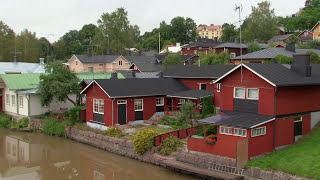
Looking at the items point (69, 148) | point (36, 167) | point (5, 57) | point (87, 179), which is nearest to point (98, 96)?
point (69, 148)

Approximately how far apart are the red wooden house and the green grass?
0.61 metres

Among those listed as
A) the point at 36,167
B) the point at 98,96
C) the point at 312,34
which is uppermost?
the point at 312,34

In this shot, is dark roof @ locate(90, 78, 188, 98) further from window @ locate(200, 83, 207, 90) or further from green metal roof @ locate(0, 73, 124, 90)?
green metal roof @ locate(0, 73, 124, 90)

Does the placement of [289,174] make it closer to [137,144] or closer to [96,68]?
[137,144]

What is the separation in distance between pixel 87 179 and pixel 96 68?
42774 millimetres

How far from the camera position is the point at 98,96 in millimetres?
26172

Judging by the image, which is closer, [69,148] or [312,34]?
[69,148]

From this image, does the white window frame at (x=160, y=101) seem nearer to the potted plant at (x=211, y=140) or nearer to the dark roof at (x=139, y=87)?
the dark roof at (x=139, y=87)

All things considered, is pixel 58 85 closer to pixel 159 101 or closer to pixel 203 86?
pixel 159 101

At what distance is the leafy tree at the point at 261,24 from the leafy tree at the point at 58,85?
4275 cm

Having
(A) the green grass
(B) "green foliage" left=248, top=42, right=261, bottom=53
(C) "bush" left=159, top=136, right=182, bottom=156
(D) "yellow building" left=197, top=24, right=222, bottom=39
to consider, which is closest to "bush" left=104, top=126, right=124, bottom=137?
(C) "bush" left=159, top=136, right=182, bottom=156

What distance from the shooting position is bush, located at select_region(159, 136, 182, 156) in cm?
1942

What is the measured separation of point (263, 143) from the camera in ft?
55.9

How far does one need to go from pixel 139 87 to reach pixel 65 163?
8371 millimetres
